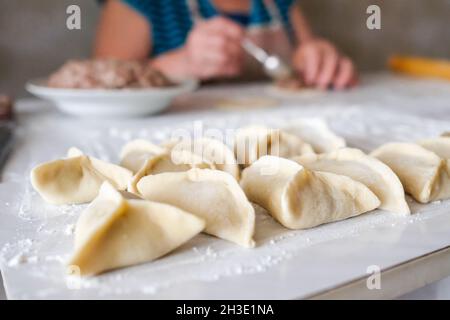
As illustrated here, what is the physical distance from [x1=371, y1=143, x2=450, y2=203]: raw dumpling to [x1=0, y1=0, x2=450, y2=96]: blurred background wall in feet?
5.71

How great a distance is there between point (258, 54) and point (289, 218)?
127cm

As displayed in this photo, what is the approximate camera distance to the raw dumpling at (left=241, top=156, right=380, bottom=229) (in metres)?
0.66

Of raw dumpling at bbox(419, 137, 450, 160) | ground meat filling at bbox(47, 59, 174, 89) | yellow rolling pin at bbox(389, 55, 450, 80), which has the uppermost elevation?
ground meat filling at bbox(47, 59, 174, 89)

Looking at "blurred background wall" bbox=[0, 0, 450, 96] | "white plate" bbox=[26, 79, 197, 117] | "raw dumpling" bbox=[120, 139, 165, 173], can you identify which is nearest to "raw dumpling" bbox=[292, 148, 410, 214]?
"raw dumpling" bbox=[120, 139, 165, 173]

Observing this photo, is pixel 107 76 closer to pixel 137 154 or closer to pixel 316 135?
pixel 137 154

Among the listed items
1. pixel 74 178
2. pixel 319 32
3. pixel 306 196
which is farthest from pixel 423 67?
pixel 74 178

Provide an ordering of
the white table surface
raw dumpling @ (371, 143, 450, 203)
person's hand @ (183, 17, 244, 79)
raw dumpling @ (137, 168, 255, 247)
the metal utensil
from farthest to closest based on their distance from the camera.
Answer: the metal utensil, person's hand @ (183, 17, 244, 79), raw dumpling @ (371, 143, 450, 203), raw dumpling @ (137, 168, 255, 247), the white table surface

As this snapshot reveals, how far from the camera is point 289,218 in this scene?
650 millimetres

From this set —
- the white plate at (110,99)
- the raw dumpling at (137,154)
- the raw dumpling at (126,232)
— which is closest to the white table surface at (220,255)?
the raw dumpling at (126,232)

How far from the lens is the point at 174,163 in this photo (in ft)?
2.69

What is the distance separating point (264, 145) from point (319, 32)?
2.05m

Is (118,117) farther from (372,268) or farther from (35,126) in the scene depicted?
(372,268)

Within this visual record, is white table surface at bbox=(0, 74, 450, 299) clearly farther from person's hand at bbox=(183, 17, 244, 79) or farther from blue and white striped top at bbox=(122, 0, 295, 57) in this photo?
blue and white striped top at bbox=(122, 0, 295, 57)

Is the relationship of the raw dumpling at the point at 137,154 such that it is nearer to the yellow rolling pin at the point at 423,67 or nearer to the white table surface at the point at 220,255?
the white table surface at the point at 220,255
